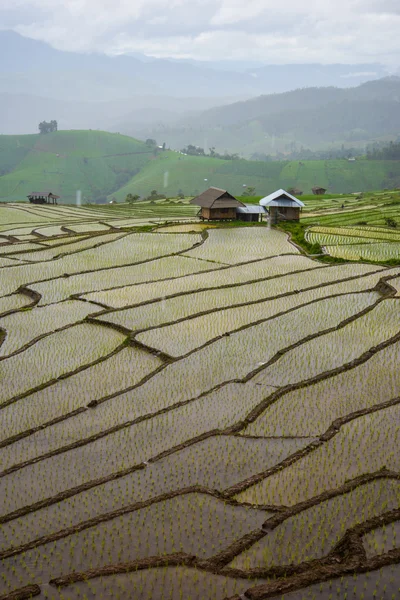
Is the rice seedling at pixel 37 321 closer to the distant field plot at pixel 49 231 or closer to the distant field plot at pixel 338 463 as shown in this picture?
the distant field plot at pixel 338 463

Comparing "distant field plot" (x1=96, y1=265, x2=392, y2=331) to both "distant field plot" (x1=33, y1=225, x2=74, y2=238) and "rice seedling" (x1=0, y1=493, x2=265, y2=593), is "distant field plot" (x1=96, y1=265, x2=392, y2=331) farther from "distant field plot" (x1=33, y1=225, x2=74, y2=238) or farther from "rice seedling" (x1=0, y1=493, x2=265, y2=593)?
"distant field plot" (x1=33, y1=225, x2=74, y2=238)

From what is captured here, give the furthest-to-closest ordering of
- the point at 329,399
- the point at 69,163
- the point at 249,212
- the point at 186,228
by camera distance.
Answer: the point at 69,163 → the point at 249,212 → the point at 186,228 → the point at 329,399

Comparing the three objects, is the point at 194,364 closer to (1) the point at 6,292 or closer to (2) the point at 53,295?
(2) the point at 53,295

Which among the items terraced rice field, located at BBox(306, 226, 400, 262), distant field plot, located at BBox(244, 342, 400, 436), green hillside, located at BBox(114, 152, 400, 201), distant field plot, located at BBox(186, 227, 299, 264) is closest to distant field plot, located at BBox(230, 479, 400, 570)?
distant field plot, located at BBox(244, 342, 400, 436)

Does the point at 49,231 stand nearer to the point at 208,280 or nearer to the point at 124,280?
the point at 124,280

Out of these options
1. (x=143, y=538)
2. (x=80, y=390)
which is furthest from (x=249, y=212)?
(x=143, y=538)

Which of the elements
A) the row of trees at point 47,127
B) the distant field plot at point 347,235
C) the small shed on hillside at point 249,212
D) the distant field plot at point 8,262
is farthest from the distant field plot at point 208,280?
the row of trees at point 47,127
